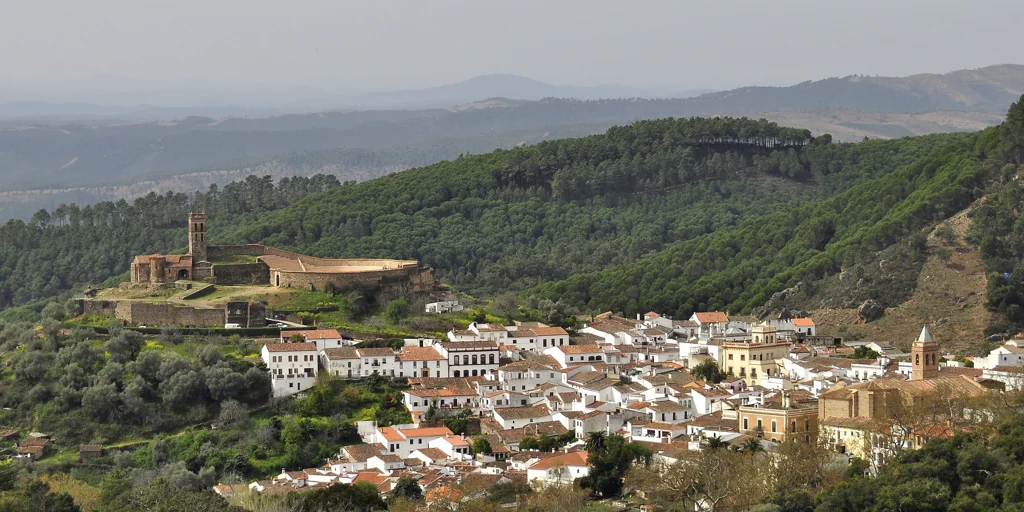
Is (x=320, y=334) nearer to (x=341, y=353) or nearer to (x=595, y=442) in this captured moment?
(x=341, y=353)

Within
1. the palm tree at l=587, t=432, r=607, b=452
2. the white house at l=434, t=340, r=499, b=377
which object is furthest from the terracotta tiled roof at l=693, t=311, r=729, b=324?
the palm tree at l=587, t=432, r=607, b=452

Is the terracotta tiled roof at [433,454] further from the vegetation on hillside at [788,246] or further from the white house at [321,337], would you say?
the vegetation on hillside at [788,246]

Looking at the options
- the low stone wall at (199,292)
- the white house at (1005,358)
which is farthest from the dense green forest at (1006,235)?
the low stone wall at (199,292)

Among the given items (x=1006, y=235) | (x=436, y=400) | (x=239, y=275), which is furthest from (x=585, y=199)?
(x=436, y=400)

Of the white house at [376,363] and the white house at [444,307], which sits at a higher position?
the white house at [444,307]

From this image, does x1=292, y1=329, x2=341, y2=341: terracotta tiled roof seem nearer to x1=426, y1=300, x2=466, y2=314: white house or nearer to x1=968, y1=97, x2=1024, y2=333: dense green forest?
x1=426, y1=300, x2=466, y2=314: white house

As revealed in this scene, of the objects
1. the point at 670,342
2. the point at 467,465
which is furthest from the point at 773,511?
the point at 670,342
